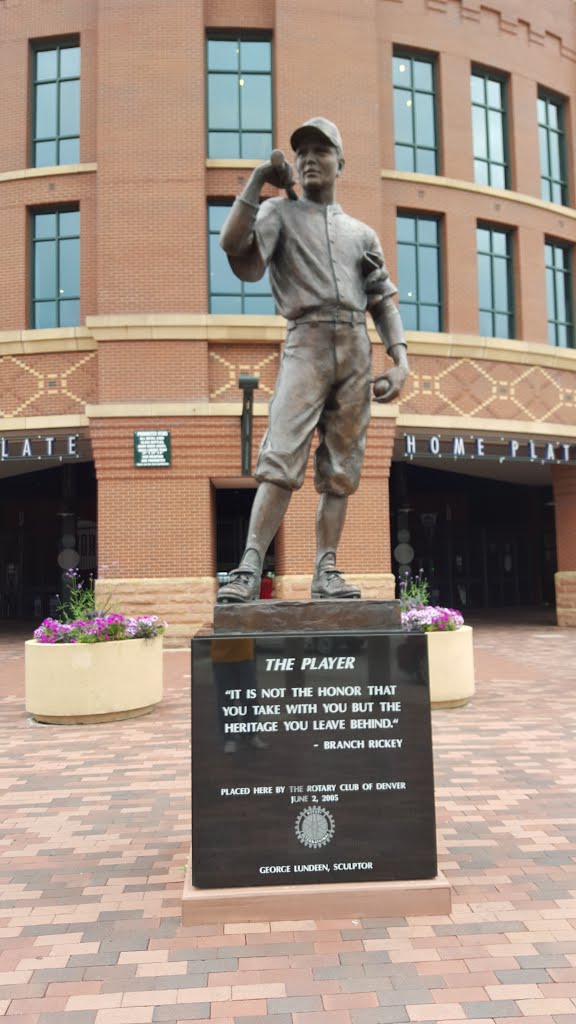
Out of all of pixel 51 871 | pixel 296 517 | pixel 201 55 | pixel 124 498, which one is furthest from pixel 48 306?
pixel 51 871

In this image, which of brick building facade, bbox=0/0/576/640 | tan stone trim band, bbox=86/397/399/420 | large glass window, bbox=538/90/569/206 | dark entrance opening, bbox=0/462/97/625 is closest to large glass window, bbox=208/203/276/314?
brick building facade, bbox=0/0/576/640

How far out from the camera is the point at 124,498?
1410cm

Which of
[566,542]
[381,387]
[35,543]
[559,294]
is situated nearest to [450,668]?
[381,387]

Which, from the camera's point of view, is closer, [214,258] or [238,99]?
[214,258]

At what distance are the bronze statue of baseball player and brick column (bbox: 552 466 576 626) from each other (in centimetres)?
1511

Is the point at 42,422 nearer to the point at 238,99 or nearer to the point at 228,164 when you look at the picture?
the point at 228,164

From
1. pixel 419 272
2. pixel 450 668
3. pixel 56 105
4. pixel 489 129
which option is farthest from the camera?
pixel 489 129

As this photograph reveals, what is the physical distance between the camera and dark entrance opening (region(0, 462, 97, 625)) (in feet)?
74.4

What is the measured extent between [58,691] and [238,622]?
15.5 feet

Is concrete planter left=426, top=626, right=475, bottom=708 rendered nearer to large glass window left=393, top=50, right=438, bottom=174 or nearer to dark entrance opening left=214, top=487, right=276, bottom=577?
large glass window left=393, top=50, right=438, bottom=174

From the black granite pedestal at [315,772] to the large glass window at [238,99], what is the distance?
1401 cm

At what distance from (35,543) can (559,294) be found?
52.6 feet

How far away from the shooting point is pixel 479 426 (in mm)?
15812

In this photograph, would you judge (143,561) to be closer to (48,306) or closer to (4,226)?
(48,306)
